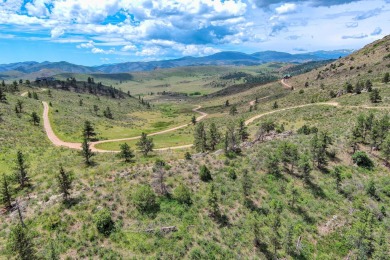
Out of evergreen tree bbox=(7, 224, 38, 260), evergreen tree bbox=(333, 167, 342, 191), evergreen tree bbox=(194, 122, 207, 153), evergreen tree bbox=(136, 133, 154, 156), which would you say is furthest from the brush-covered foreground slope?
evergreen tree bbox=(194, 122, 207, 153)

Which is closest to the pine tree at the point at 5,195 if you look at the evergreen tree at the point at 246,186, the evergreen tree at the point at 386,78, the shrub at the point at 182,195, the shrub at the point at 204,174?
the shrub at the point at 182,195

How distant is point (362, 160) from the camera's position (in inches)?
2376

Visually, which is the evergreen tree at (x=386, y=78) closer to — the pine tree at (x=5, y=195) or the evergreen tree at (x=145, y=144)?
the evergreen tree at (x=145, y=144)

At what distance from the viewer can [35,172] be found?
55344 millimetres

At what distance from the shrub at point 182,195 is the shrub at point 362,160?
40.8 m

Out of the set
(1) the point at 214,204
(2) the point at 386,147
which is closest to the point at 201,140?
(1) the point at 214,204

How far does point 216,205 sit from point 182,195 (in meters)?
6.24

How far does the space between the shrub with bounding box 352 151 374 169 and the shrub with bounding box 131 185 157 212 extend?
47056mm

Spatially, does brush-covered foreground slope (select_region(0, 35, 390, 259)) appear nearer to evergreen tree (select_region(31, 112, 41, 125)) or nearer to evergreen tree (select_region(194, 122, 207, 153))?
evergreen tree (select_region(194, 122, 207, 153))

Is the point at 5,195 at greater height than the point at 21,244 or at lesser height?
lesser

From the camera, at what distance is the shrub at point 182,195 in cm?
4616

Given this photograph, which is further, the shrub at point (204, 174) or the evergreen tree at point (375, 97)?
the evergreen tree at point (375, 97)

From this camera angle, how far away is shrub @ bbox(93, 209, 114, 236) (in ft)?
127

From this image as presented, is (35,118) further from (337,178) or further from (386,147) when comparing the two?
(386,147)
